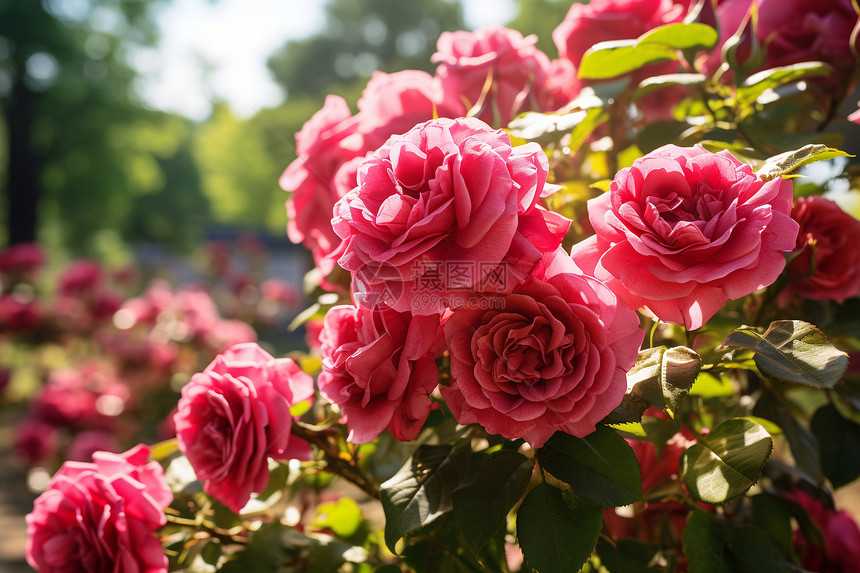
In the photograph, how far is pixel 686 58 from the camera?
62 cm

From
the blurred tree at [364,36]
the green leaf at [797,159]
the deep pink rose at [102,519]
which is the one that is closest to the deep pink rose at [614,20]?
the green leaf at [797,159]

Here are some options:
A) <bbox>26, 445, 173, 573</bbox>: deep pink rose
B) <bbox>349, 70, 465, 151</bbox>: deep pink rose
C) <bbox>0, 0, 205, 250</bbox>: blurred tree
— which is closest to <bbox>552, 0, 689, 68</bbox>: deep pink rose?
<bbox>349, 70, 465, 151</bbox>: deep pink rose

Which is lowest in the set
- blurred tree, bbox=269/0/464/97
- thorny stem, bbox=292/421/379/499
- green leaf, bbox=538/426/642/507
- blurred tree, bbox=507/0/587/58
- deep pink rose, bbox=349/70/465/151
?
blurred tree, bbox=269/0/464/97

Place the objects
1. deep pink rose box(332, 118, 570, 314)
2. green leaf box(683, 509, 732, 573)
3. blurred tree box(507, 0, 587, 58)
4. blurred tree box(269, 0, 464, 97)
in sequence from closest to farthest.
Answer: deep pink rose box(332, 118, 570, 314) < green leaf box(683, 509, 732, 573) < blurred tree box(507, 0, 587, 58) < blurred tree box(269, 0, 464, 97)

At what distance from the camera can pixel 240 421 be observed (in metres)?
0.51

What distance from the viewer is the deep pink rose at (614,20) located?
715mm

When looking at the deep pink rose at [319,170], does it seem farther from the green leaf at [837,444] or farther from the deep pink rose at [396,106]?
the green leaf at [837,444]

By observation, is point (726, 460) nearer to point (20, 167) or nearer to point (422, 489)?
point (422, 489)

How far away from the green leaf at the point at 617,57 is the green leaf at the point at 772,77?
0.08 metres

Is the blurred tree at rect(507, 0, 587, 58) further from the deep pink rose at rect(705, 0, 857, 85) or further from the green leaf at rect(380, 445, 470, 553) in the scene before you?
the green leaf at rect(380, 445, 470, 553)

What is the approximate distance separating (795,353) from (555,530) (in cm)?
21

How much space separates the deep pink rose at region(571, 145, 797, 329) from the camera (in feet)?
1.25

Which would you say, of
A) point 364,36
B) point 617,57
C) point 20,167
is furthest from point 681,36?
point 364,36

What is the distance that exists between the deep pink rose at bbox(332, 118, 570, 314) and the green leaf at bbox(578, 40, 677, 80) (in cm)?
25
